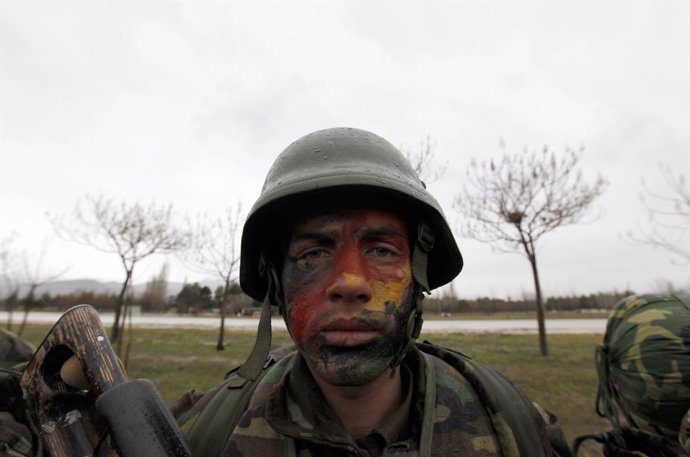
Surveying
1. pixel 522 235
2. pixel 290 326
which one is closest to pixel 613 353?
pixel 290 326

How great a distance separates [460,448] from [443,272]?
3.17 ft

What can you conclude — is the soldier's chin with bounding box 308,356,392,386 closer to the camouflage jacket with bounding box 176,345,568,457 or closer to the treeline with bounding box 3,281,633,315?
the camouflage jacket with bounding box 176,345,568,457

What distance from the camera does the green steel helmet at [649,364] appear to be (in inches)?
86.4

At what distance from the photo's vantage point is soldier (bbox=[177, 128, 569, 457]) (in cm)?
152

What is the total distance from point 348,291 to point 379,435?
2.13ft

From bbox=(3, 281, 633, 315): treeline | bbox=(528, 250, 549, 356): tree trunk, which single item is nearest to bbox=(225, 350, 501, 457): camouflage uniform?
bbox=(528, 250, 549, 356): tree trunk

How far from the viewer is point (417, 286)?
1.77 m

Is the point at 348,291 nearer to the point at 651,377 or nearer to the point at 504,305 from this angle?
the point at 651,377

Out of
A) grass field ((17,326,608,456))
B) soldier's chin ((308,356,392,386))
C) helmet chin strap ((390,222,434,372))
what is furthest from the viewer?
grass field ((17,326,608,456))

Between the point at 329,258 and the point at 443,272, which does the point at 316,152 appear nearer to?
the point at 329,258

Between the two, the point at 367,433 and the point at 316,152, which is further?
the point at 316,152

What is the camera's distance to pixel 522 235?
11.0 metres

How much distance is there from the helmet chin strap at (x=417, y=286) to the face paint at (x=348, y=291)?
0.13 feet

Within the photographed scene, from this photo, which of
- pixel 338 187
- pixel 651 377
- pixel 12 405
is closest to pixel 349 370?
pixel 338 187
